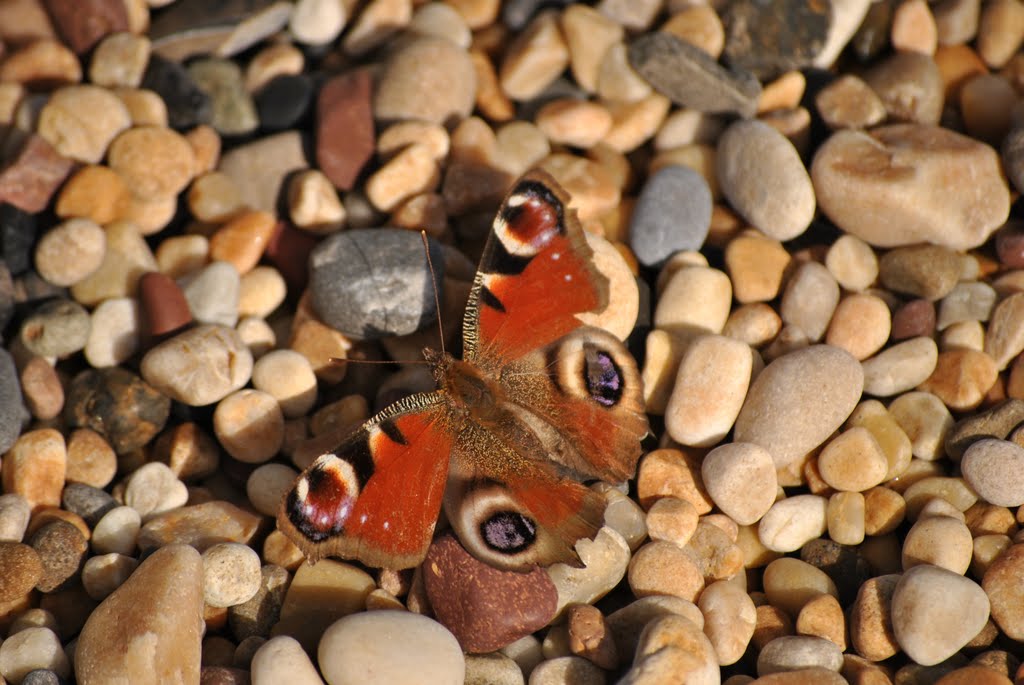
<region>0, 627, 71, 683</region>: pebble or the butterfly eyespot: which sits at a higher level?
the butterfly eyespot

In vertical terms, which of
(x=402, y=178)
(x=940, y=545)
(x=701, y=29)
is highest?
(x=701, y=29)

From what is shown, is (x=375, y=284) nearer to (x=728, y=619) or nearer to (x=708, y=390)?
(x=708, y=390)

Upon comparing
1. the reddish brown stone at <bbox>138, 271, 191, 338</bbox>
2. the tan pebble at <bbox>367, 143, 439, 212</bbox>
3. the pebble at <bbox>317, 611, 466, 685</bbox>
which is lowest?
the pebble at <bbox>317, 611, 466, 685</bbox>

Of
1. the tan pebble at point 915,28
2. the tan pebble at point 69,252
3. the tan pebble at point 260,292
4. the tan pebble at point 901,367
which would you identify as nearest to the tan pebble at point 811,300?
the tan pebble at point 901,367

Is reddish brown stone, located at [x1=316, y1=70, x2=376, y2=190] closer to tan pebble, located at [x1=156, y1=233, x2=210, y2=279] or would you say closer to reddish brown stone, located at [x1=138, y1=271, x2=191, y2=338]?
tan pebble, located at [x1=156, y1=233, x2=210, y2=279]

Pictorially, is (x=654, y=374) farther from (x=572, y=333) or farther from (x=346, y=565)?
(x=346, y=565)

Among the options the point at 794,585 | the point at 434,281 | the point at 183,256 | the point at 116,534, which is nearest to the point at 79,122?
the point at 183,256

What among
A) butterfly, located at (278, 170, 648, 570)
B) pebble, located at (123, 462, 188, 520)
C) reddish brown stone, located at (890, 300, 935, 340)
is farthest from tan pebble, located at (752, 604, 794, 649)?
pebble, located at (123, 462, 188, 520)
